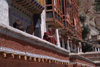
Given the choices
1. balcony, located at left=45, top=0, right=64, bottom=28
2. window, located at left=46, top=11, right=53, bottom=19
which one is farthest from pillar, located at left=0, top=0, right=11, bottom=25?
window, located at left=46, top=11, right=53, bottom=19

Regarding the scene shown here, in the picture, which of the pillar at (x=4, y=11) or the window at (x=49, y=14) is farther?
the window at (x=49, y=14)

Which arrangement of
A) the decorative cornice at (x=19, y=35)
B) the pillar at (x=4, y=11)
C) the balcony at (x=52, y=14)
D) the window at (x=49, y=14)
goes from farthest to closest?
the window at (x=49, y=14) → the balcony at (x=52, y=14) → the pillar at (x=4, y=11) → the decorative cornice at (x=19, y=35)

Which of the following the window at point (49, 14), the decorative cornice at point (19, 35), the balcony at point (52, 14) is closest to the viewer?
the decorative cornice at point (19, 35)

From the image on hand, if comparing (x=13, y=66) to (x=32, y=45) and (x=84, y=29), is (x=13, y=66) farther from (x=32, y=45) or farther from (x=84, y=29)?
(x=84, y=29)

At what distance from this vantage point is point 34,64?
697cm

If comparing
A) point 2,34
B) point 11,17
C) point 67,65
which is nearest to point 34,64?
point 2,34

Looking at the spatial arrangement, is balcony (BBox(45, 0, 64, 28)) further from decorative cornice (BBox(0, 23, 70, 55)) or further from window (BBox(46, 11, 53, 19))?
decorative cornice (BBox(0, 23, 70, 55))

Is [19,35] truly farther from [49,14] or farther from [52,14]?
[49,14]

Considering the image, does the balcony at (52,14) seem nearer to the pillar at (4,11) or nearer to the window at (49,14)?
the window at (49,14)

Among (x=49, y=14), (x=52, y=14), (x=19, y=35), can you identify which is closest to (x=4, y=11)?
(x=52, y=14)

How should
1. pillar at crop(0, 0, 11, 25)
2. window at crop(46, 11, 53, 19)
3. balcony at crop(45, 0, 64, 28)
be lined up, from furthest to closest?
window at crop(46, 11, 53, 19) → balcony at crop(45, 0, 64, 28) → pillar at crop(0, 0, 11, 25)

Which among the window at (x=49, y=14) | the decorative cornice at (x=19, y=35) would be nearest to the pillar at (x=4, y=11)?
the decorative cornice at (x=19, y=35)

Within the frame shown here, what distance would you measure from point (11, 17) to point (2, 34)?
7501mm

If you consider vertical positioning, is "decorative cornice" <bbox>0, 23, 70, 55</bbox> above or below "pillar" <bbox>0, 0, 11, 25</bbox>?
below
